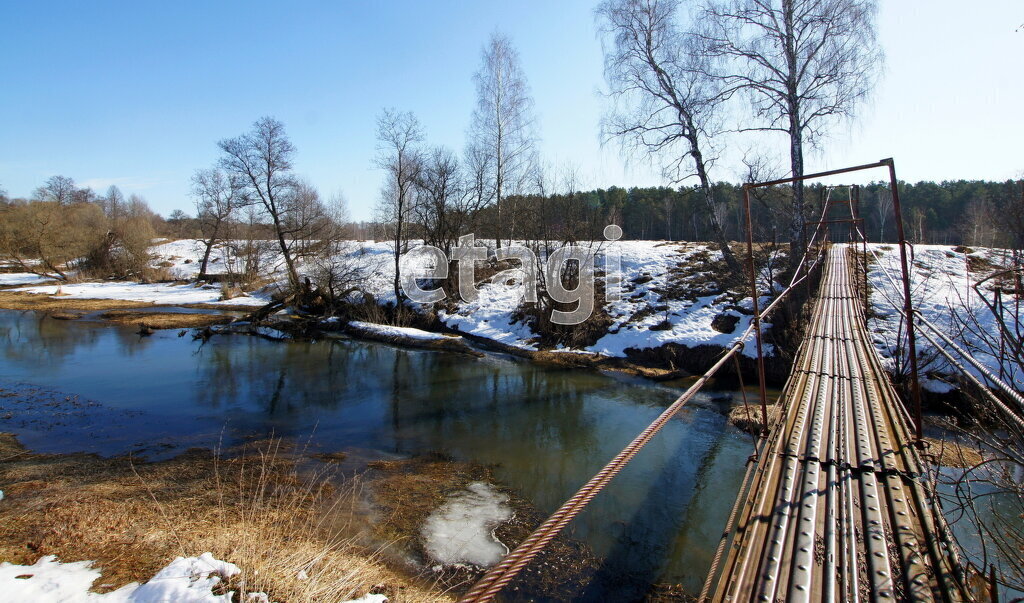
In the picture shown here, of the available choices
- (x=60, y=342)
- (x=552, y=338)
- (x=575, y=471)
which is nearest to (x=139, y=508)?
(x=575, y=471)

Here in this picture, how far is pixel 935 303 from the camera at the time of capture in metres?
11.9

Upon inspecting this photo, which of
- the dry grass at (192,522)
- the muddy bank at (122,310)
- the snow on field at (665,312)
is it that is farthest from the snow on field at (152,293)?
the dry grass at (192,522)

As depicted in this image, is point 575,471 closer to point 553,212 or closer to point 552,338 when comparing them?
point 552,338

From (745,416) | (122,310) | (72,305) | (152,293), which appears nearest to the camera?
(745,416)

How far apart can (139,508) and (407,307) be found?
1401cm

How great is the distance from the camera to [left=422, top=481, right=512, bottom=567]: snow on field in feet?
16.1

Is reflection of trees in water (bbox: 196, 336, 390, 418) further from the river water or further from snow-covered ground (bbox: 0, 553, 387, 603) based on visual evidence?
snow-covered ground (bbox: 0, 553, 387, 603)

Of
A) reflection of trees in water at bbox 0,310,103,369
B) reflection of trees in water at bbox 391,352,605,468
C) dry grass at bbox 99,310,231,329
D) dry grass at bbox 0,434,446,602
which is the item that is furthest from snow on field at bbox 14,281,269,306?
dry grass at bbox 0,434,446,602

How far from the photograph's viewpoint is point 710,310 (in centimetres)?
1411

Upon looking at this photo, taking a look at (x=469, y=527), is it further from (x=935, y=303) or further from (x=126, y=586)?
(x=935, y=303)

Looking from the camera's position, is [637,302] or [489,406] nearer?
[489,406]

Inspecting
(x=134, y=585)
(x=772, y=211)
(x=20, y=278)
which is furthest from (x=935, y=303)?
(x=20, y=278)

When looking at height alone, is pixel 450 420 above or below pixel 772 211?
below

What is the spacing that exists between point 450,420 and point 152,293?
2671 centimetres
